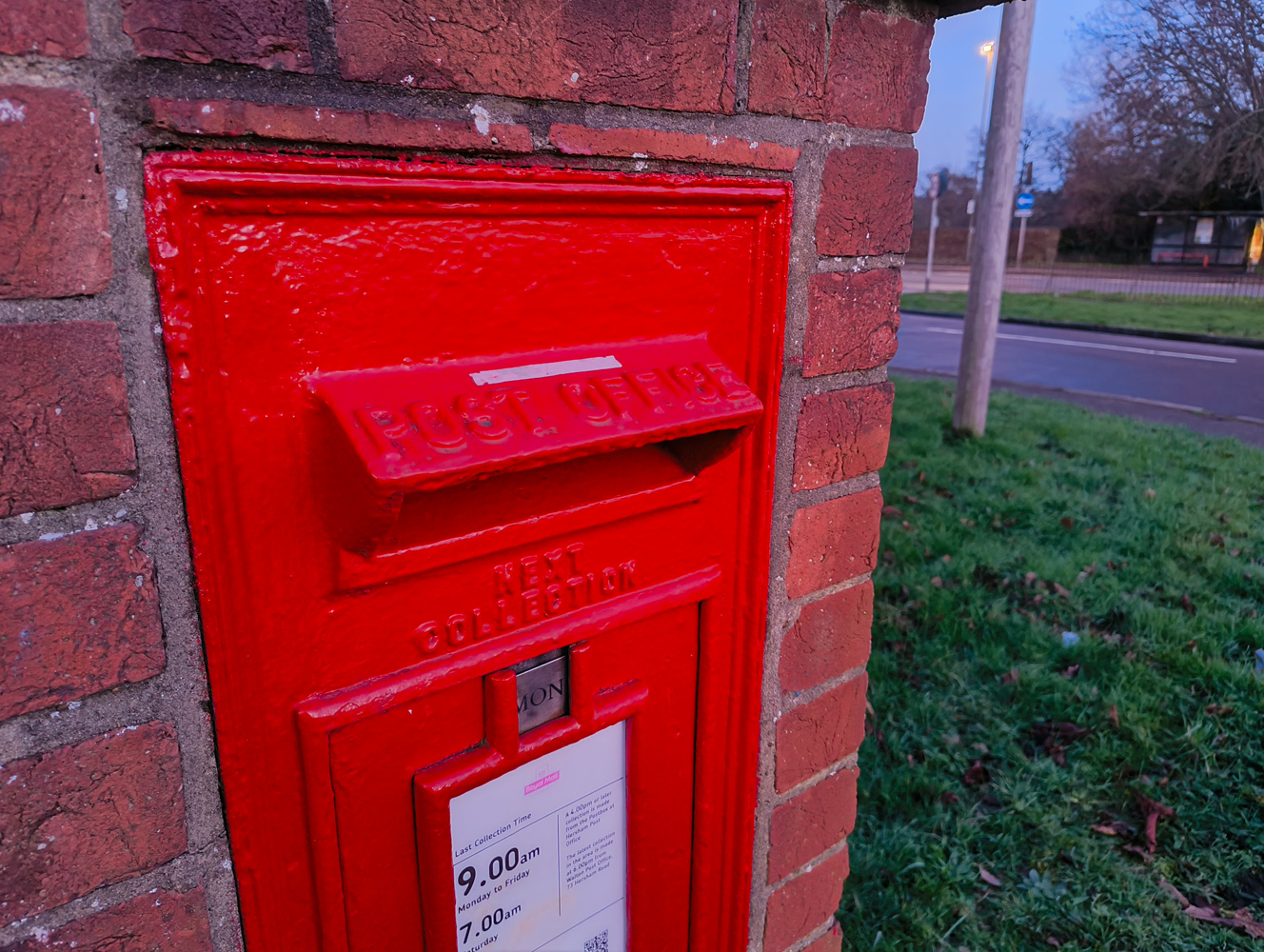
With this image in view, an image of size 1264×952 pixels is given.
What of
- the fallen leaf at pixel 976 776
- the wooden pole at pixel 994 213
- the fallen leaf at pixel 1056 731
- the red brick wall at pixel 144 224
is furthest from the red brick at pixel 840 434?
the wooden pole at pixel 994 213

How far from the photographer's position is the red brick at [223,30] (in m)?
0.50

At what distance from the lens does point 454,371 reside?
2.05 ft

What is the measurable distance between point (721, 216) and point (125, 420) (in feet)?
1.72

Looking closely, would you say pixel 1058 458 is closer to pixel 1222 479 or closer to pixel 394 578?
pixel 1222 479

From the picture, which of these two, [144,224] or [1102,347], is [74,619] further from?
[1102,347]

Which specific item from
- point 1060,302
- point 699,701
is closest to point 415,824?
point 699,701

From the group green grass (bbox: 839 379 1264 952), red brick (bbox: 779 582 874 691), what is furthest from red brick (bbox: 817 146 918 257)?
green grass (bbox: 839 379 1264 952)

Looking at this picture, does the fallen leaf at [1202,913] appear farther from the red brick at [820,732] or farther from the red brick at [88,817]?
the red brick at [88,817]

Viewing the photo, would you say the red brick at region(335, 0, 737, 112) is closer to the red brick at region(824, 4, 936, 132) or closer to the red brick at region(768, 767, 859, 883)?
the red brick at region(824, 4, 936, 132)

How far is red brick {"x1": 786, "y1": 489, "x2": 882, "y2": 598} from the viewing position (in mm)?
1009

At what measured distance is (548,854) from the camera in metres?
0.84

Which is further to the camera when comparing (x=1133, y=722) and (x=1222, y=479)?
(x=1222, y=479)

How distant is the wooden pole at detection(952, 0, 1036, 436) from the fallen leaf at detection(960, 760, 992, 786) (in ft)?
10.6

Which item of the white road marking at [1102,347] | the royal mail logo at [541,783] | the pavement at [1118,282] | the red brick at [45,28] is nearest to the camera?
the red brick at [45,28]
